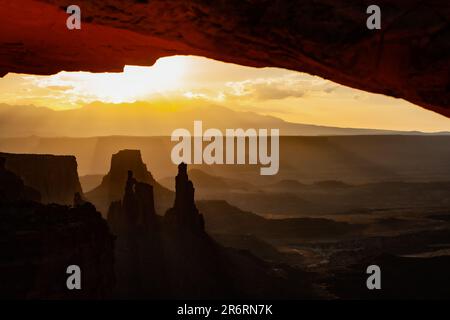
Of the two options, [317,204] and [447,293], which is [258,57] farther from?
[317,204]

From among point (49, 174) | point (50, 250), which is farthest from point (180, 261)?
point (49, 174)

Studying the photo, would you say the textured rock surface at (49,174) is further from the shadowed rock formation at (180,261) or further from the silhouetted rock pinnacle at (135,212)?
the shadowed rock formation at (180,261)

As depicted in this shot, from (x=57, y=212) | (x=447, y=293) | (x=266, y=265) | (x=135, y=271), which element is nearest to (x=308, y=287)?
(x=266, y=265)

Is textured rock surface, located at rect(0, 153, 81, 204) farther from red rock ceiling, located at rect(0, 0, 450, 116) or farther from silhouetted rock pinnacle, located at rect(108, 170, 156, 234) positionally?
red rock ceiling, located at rect(0, 0, 450, 116)

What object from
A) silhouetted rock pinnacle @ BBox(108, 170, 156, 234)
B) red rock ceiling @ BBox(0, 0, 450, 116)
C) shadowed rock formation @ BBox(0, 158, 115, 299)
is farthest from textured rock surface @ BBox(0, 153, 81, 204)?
red rock ceiling @ BBox(0, 0, 450, 116)

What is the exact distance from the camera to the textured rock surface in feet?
152

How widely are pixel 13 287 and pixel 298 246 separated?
55.0 metres

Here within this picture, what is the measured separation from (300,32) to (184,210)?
34.5 metres

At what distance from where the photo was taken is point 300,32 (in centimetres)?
784

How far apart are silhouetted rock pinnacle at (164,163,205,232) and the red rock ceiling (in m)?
32.2

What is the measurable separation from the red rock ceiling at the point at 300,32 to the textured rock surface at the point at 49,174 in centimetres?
3819

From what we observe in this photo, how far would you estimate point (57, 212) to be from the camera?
18.8 meters

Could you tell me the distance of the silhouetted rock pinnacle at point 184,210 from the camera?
41.2 m

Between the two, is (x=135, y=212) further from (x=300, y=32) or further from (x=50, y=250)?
(x=300, y=32)
